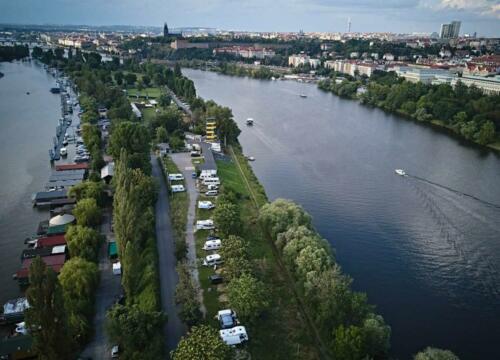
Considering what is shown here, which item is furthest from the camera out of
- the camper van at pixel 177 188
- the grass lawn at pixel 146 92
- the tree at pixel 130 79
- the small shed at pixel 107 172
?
the tree at pixel 130 79

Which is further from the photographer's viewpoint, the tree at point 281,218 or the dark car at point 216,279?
the tree at point 281,218

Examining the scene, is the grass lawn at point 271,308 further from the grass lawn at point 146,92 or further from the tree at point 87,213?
the grass lawn at point 146,92

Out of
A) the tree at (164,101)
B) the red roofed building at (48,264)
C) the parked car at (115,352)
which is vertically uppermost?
the tree at (164,101)

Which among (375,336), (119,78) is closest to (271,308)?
(375,336)

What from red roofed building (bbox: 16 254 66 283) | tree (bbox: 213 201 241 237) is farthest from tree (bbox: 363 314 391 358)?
red roofed building (bbox: 16 254 66 283)

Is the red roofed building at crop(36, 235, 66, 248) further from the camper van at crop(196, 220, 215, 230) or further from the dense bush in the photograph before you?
the dense bush

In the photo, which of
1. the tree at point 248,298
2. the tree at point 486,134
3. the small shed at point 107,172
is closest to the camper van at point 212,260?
the tree at point 248,298
